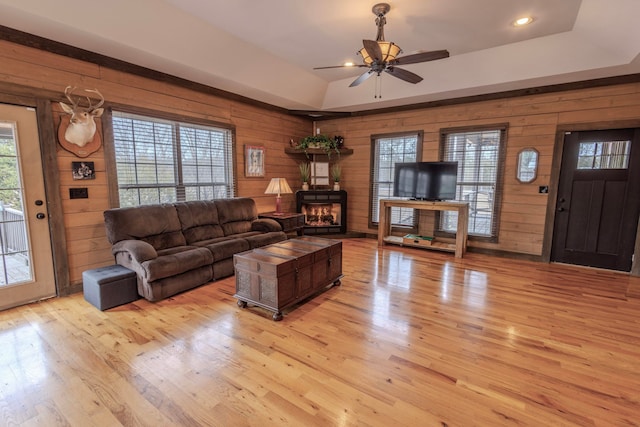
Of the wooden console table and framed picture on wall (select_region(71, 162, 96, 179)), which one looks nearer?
framed picture on wall (select_region(71, 162, 96, 179))

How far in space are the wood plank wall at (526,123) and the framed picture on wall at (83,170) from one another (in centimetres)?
475

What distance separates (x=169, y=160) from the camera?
4.27 metres

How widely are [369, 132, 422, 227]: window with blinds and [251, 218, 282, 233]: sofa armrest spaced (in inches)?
94.9

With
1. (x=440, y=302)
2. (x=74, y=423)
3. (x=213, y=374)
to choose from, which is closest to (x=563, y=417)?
(x=440, y=302)

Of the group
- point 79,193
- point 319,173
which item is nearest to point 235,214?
point 79,193

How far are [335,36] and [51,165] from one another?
11.7ft

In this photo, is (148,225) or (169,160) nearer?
(148,225)

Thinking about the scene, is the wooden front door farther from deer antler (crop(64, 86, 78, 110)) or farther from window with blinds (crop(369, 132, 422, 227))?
deer antler (crop(64, 86, 78, 110))

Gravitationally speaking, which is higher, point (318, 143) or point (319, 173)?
point (318, 143)

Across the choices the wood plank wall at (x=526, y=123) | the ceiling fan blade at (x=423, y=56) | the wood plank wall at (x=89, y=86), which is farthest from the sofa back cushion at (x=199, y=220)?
the wood plank wall at (x=526, y=123)

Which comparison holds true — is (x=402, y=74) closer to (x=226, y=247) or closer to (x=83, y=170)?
(x=226, y=247)

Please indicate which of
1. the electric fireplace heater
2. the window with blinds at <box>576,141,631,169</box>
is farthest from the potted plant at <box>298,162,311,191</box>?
the window with blinds at <box>576,141,631,169</box>

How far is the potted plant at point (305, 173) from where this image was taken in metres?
6.37

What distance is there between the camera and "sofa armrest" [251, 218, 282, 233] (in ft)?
15.5
